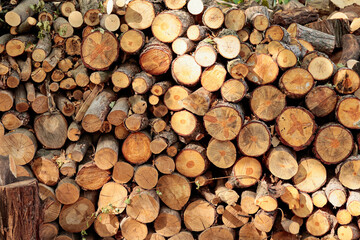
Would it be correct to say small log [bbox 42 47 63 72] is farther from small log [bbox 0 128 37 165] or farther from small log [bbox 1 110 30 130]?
small log [bbox 0 128 37 165]

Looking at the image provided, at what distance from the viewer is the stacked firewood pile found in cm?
314

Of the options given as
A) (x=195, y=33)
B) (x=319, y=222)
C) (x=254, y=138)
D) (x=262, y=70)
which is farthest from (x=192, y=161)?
(x=319, y=222)

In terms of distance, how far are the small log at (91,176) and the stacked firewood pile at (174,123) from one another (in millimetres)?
16

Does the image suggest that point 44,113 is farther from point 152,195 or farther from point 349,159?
point 349,159

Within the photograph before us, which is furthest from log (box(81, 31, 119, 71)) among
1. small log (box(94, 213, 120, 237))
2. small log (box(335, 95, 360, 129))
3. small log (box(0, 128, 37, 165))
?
small log (box(335, 95, 360, 129))

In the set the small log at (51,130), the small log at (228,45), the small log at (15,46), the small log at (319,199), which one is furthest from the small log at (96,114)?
the small log at (319,199)

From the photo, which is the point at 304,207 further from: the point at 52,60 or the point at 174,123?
the point at 52,60

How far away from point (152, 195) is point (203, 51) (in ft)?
4.88

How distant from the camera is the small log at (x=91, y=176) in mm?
3334

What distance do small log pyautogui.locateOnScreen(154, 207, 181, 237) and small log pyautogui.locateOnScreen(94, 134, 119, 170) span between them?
2.38 feet

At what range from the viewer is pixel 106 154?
327 cm

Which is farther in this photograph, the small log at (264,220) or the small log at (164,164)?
the small log at (164,164)

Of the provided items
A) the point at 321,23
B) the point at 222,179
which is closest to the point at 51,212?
the point at 222,179

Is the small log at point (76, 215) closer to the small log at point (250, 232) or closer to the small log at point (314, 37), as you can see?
the small log at point (250, 232)
